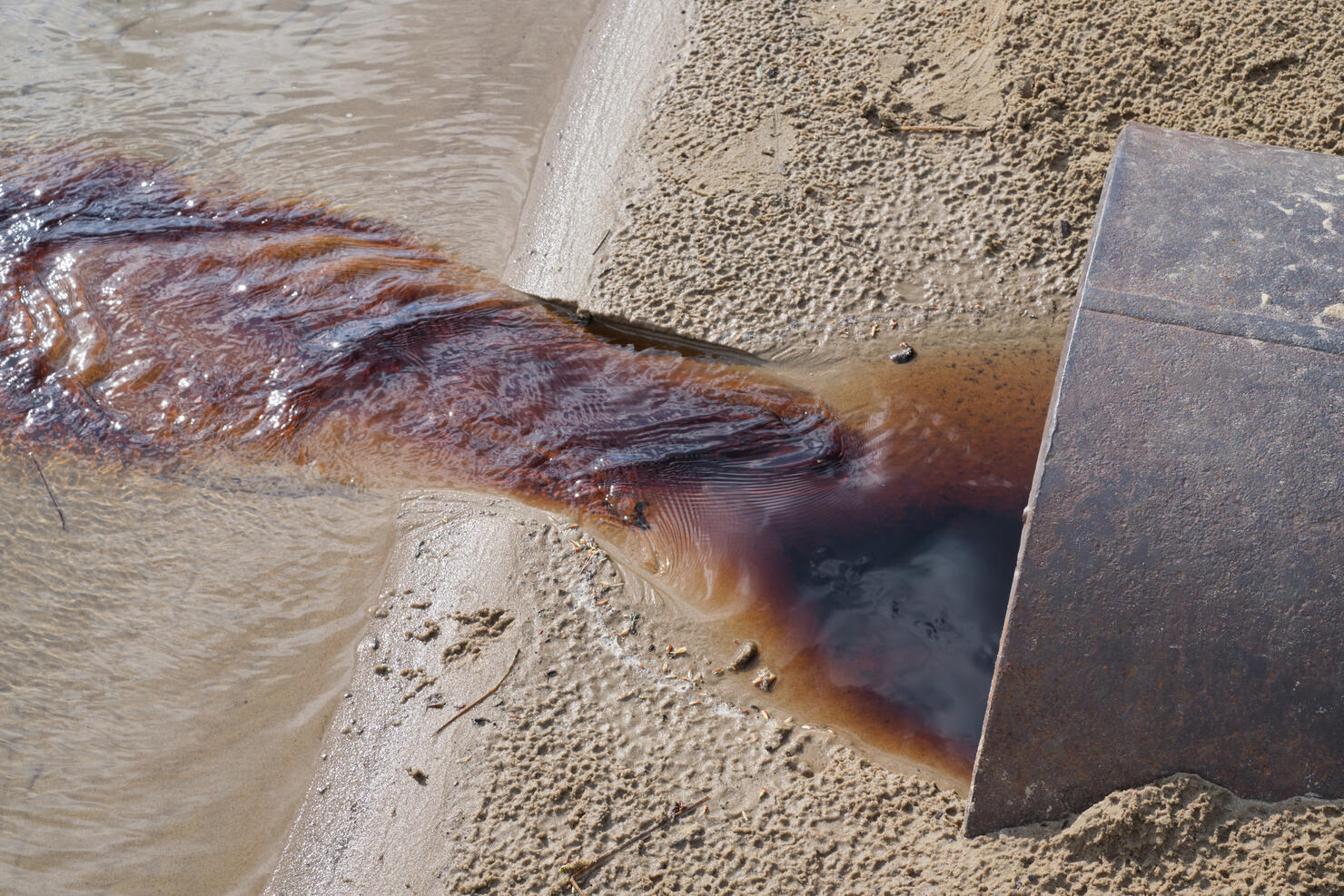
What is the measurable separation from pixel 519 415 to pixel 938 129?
7.85ft

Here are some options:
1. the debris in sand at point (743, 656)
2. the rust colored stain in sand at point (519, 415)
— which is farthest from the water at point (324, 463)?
the debris in sand at point (743, 656)

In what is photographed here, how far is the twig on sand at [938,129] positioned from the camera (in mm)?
4430

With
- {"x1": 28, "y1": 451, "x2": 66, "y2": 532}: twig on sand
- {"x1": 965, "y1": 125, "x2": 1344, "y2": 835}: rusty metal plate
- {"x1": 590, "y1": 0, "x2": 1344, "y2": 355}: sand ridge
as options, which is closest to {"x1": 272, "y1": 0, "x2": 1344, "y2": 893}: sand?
{"x1": 590, "y1": 0, "x2": 1344, "y2": 355}: sand ridge

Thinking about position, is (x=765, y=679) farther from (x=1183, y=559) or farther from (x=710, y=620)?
(x=1183, y=559)

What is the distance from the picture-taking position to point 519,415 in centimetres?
417

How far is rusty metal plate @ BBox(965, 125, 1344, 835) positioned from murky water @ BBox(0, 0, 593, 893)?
7.79 feet

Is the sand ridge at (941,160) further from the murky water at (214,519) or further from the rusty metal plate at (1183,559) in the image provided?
the rusty metal plate at (1183,559)

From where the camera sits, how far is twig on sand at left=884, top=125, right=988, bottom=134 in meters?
4.43

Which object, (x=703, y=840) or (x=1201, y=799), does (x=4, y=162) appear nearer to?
(x=703, y=840)

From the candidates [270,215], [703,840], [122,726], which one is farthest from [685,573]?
[270,215]

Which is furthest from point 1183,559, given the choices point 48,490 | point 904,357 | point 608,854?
point 48,490

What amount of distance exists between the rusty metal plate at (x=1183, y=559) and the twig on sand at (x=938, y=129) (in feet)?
6.93

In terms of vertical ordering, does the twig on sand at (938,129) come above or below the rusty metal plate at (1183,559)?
above

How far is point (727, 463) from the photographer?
392cm
